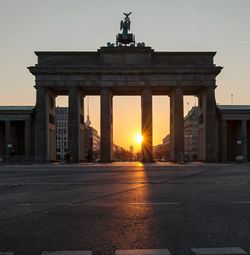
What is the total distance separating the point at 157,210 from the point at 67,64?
7069 cm

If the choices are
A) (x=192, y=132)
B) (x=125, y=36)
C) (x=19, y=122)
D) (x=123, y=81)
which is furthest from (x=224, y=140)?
(x=192, y=132)

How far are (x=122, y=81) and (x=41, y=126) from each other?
583 inches

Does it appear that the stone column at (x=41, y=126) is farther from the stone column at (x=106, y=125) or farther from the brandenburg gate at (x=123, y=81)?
the stone column at (x=106, y=125)

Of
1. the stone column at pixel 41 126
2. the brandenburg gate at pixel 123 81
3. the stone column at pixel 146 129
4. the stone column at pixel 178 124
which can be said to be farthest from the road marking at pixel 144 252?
the stone column at pixel 146 129

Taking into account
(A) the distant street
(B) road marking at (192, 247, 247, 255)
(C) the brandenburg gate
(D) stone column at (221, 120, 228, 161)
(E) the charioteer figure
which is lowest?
(A) the distant street

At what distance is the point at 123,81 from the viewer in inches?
3216

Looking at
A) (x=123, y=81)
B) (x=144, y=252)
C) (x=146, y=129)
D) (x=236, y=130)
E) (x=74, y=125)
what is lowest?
(x=144, y=252)

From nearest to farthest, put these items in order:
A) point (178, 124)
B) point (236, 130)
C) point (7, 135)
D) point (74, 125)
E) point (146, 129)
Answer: point (74, 125) < point (178, 124) < point (146, 129) < point (7, 135) < point (236, 130)

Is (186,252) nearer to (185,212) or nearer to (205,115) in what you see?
(185,212)

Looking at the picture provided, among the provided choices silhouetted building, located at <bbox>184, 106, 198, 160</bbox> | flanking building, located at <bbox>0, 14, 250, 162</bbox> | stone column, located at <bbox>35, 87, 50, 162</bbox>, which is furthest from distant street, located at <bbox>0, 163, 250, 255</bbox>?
silhouetted building, located at <bbox>184, 106, 198, 160</bbox>

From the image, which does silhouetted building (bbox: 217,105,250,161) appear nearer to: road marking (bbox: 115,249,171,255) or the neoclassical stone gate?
the neoclassical stone gate

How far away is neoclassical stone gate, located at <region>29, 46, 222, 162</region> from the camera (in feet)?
267

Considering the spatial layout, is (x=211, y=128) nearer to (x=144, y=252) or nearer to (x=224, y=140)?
(x=224, y=140)

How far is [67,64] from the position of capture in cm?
8212
